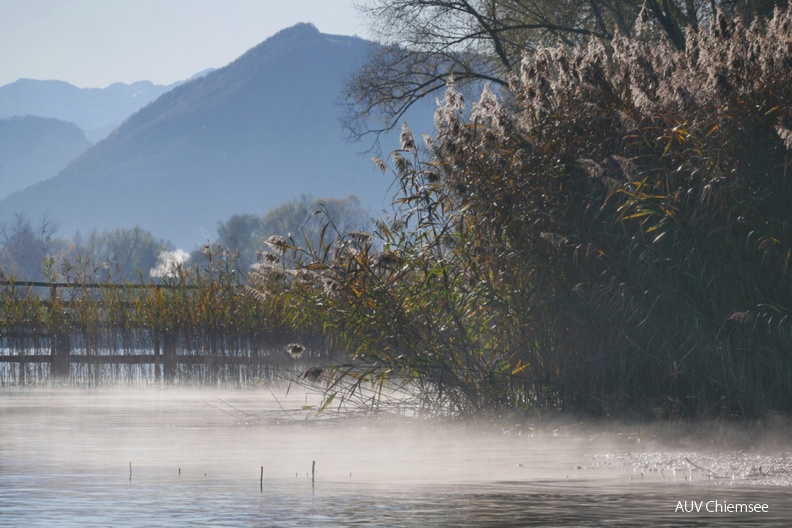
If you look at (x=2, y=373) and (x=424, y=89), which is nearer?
(x=2, y=373)

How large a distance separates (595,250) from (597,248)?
0.45 ft

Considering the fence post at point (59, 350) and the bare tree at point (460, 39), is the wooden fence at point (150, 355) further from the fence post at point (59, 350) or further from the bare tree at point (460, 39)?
the bare tree at point (460, 39)

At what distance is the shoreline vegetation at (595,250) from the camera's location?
313 inches

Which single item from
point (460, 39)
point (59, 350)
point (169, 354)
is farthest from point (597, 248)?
point (460, 39)

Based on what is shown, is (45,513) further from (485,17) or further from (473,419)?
(485,17)

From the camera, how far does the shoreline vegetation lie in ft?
26.1

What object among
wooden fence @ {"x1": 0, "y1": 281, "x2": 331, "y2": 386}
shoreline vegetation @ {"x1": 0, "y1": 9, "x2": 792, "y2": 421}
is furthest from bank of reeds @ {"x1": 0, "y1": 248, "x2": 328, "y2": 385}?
shoreline vegetation @ {"x1": 0, "y1": 9, "x2": 792, "y2": 421}

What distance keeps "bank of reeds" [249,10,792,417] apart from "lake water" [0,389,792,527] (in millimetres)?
534

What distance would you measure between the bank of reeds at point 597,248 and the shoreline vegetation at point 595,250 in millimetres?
16

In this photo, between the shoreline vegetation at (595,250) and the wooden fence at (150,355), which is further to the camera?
the wooden fence at (150,355)

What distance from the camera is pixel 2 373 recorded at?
17453 millimetres

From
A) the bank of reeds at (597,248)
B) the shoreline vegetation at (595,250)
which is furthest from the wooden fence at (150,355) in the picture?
the bank of reeds at (597,248)

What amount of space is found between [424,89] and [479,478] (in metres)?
20.0

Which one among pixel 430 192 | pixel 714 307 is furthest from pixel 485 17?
pixel 714 307
